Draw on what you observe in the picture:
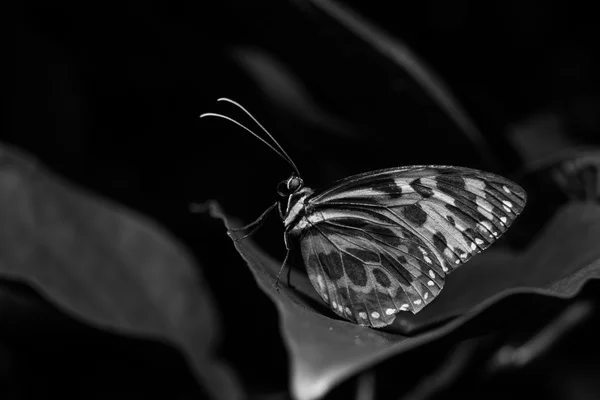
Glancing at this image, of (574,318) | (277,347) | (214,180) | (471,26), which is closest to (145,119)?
(214,180)

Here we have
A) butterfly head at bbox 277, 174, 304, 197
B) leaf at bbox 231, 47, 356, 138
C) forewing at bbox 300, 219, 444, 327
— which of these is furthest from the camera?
leaf at bbox 231, 47, 356, 138

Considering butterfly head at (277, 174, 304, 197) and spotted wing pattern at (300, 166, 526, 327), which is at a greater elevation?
butterfly head at (277, 174, 304, 197)

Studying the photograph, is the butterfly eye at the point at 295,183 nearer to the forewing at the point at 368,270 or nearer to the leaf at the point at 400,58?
the forewing at the point at 368,270

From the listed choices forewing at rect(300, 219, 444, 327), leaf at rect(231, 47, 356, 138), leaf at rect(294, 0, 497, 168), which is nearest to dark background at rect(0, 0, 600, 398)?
leaf at rect(231, 47, 356, 138)

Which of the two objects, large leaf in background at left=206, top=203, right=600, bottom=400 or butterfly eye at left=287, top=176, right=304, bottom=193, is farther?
butterfly eye at left=287, top=176, right=304, bottom=193

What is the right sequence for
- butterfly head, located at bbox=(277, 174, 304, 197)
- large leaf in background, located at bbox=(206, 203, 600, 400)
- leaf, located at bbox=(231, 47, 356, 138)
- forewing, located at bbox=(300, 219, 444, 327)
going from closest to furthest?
large leaf in background, located at bbox=(206, 203, 600, 400)
forewing, located at bbox=(300, 219, 444, 327)
butterfly head, located at bbox=(277, 174, 304, 197)
leaf, located at bbox=(231, 47, 356, 138)

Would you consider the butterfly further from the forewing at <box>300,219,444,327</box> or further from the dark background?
the dark background

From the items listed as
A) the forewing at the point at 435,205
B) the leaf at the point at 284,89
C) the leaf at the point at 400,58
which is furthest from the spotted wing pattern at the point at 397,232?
the leaf at the point at 284,89

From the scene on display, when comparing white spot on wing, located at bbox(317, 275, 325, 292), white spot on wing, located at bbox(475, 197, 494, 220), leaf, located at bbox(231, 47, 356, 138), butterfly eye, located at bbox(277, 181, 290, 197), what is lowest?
white spot on wing, located at bbox(475, 197, 494, 220)
